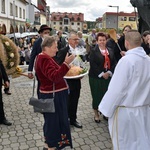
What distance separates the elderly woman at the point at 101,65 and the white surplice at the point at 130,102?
6.58 feet

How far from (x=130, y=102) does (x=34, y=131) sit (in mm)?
2469

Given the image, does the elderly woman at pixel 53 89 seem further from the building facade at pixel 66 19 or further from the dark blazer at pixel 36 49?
the building facade at pixel 66 19

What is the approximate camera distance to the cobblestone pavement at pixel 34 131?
13.9ft

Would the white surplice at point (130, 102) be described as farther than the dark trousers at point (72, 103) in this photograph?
No

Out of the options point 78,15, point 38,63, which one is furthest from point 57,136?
point 78,15

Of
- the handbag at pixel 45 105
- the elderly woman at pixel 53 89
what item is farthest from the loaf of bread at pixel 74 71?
the handbag at pixel 45 105

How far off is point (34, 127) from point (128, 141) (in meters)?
2.49

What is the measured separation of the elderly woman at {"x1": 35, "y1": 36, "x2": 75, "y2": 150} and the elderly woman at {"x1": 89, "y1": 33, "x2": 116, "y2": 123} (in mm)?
1430

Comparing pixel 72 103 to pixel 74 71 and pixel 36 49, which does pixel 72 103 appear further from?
pixel 36 49

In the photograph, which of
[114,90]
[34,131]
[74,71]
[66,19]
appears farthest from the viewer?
[66,19]

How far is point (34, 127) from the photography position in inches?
197

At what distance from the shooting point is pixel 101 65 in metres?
4.95

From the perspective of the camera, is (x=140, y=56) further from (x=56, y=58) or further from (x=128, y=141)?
(x=56, y=58)

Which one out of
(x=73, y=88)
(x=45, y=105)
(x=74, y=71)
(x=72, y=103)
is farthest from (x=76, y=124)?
(x=45, y=105)
